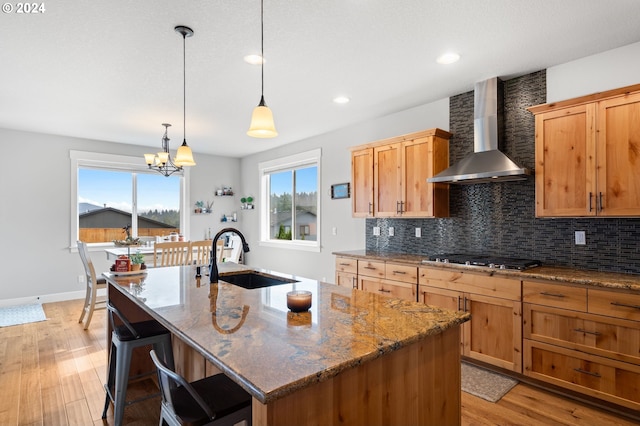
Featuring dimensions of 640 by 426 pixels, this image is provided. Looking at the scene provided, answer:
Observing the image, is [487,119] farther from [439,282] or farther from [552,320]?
[552,320]

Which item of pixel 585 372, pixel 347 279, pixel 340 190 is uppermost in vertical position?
pixel 340 190

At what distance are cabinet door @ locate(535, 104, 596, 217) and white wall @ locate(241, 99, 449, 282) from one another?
1.15 metres

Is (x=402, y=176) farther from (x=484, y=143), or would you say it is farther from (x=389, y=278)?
(x=389, y=278)

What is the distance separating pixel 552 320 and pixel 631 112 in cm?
152

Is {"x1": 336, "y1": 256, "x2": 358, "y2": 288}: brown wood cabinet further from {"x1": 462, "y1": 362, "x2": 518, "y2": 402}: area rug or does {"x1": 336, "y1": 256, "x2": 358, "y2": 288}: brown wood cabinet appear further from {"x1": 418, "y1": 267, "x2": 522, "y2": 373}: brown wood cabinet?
{"x1": 462, "y1": 362, "x2": 518, "y2": 402}: area rug

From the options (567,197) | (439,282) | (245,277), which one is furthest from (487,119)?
(245,277)

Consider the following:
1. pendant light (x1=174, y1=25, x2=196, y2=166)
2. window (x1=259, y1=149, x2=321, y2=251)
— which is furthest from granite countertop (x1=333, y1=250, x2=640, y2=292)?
window (x1=259, y1=149, x2=321, y2=251)

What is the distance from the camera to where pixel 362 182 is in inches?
165

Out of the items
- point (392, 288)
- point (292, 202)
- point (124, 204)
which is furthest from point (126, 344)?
point (124, 204)

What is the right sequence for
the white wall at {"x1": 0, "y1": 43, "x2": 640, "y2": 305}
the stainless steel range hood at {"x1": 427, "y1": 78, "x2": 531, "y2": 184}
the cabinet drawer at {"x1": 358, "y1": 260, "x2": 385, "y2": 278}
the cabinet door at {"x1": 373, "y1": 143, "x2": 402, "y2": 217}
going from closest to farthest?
the stainless steel range hood at {"x1": 427, "y1": 78, "x2": 531, "y2": 184}
the cabinet drawer at {"x1": 358, "y1": 260, "x2": 385, "y2": 278}
the cabinet door at {"x1": 373, "y1": 143, "x2": 402, "y2": 217}
the white wall at {"x1": 0, "y1": 43, "x2": 640, "y2": 305}

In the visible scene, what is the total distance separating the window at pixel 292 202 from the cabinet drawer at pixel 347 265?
1271 millimetres

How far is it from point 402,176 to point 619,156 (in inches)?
70.2

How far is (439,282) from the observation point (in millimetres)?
A: 3156

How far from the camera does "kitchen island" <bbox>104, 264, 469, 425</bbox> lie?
97cm
